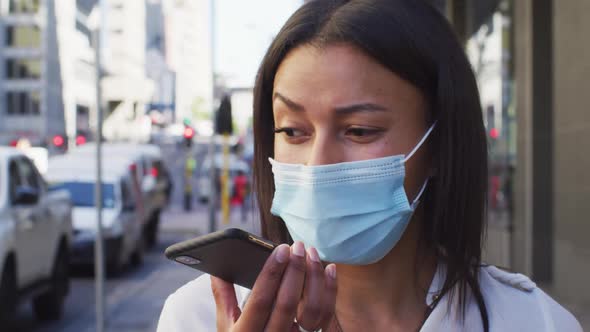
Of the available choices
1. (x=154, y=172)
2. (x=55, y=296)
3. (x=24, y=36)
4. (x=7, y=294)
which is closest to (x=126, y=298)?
(x=55, y=296)

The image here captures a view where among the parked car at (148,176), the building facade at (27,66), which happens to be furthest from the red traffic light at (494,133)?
the building facade at (27,66)

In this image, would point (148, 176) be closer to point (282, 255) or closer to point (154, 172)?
point (154, 172)

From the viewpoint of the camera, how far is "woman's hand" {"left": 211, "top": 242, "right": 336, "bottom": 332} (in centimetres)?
141

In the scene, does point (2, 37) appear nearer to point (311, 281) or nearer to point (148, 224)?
point (148, 224)

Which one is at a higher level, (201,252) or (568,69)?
(568,69)

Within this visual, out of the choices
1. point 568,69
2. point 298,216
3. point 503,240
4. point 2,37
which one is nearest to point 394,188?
point 298,216

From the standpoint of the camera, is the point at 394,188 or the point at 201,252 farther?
the point at 394,188

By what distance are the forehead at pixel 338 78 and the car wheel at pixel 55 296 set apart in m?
8.25

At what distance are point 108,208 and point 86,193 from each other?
2.23 feet

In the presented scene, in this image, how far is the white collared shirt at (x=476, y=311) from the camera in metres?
1.80

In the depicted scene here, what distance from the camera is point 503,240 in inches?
400

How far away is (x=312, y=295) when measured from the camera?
1.45 m

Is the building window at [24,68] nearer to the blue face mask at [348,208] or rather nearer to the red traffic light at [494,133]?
the red traffic light at [494,133]

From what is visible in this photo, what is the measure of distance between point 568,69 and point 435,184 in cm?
555
